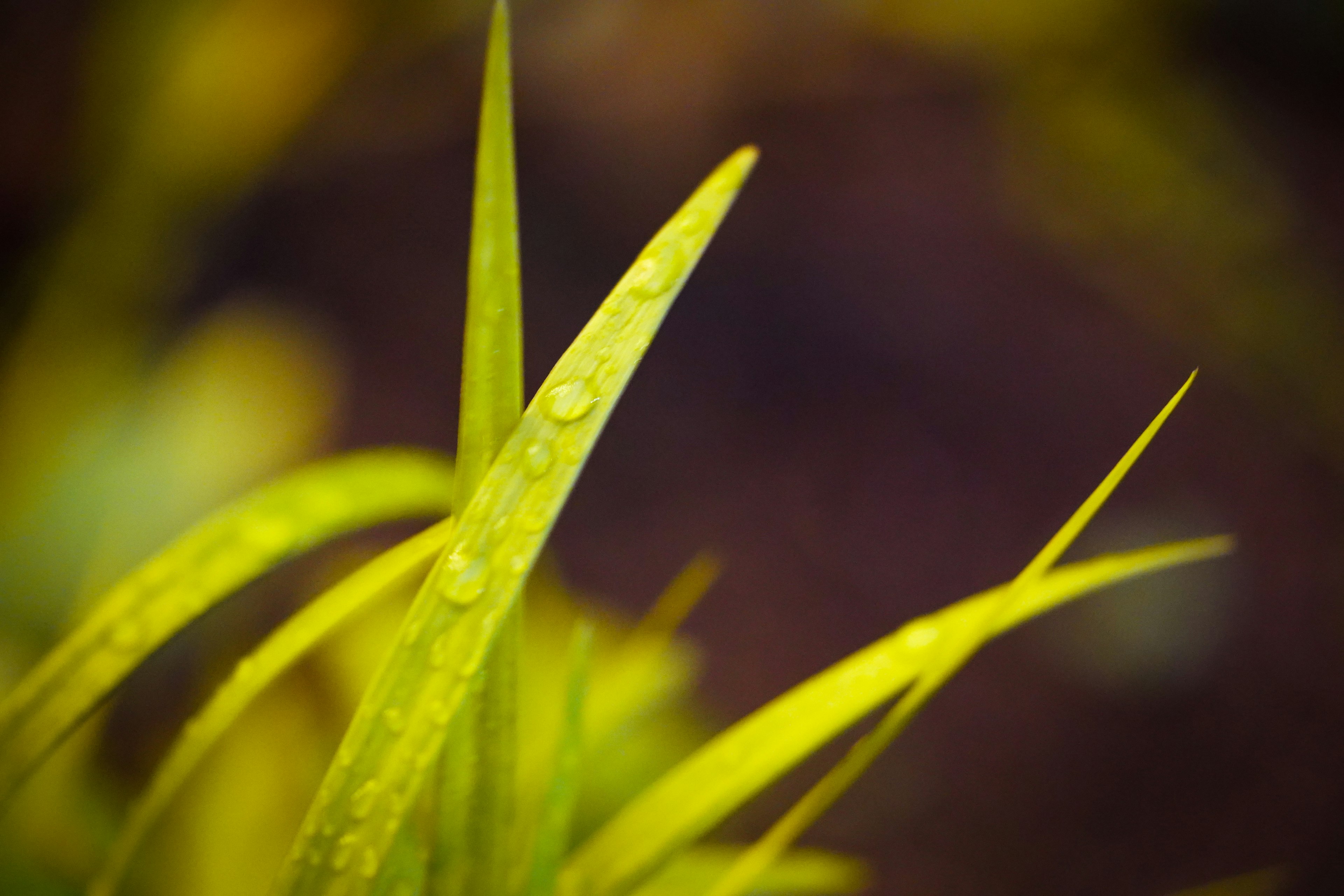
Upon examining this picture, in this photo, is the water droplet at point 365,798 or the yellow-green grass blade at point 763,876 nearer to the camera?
the water droplet at point 365,798

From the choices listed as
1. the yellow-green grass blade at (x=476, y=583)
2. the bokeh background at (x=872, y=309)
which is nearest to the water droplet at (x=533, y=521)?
the yellow-green grass blade at (x=476, y=583)

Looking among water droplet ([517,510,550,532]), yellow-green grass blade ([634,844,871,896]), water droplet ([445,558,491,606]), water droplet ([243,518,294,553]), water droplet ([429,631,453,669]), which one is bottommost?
yellow-green grass blade ([634,844,871,896])

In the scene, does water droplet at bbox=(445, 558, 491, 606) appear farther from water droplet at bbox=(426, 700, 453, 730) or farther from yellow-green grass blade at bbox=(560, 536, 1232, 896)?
yellow-green grass blade at bbox=(560, 536, 1232, 896)

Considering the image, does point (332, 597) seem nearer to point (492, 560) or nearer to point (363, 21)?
point (492, 560)

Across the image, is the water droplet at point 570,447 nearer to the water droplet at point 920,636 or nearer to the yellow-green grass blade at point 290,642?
the yellow-green grass blade at point 290,642

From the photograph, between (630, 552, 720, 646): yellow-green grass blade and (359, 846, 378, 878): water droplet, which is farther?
(630, 552, 720, 646): yellow-green grass blade

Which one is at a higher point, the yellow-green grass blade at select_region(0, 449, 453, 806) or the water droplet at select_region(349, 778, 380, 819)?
the yellow-green grass blade at select_region(0, 449, 453, 806)

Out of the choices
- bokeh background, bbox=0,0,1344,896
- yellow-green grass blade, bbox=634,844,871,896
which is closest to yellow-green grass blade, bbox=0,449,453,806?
yellow-green grass blade, bbox=634,844,871,896
